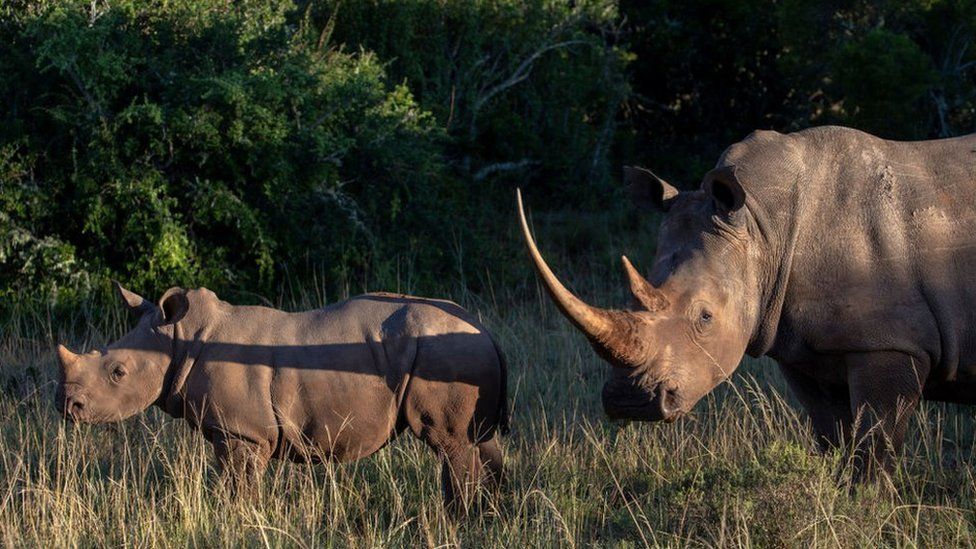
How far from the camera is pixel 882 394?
19.9ft

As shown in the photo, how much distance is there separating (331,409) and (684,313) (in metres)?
1.60

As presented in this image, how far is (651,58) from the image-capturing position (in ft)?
54.5

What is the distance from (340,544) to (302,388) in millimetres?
702

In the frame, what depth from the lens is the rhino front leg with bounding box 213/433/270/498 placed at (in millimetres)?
6078

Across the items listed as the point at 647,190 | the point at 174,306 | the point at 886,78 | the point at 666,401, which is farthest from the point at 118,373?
the point at 886,78

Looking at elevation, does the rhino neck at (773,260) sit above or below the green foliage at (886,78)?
below

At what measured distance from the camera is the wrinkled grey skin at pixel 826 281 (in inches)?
237

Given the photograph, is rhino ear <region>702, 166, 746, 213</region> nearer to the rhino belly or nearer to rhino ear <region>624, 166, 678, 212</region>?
rhino ear <region>624, 166, 678, 212</region>

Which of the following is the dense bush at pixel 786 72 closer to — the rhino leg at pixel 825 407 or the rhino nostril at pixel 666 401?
the rhino leg at pixel 825 407

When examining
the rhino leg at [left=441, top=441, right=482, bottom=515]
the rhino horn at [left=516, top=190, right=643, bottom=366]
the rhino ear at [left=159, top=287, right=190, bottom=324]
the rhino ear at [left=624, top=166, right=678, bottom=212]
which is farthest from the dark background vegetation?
the rhino horn at [left=516, top=190, right=643, bottom=366]

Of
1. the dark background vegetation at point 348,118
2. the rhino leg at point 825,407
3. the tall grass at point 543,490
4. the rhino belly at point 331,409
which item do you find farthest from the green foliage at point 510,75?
the rhino belly at point 331,409

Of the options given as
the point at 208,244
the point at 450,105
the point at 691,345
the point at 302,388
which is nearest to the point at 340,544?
the point at 302,388

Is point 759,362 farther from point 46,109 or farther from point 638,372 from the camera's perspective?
point 46,109

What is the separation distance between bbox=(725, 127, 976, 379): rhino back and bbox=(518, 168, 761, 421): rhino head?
23cm
